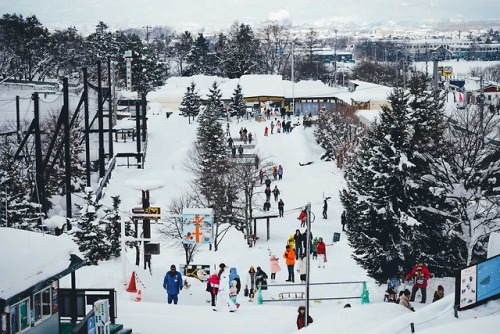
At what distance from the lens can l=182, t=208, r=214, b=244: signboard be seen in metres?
17.3

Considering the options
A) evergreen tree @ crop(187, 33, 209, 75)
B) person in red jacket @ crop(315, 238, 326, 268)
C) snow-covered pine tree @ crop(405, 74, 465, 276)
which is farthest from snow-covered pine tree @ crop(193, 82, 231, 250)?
evergreen tree @ crop(187, 33, 209, 75)

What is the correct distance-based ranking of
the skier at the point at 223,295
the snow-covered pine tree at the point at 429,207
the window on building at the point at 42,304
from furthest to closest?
the snow-covered pine tree at the point at 429,207 → the skier at the point at 223,295 → the window on building at the point at 42,304

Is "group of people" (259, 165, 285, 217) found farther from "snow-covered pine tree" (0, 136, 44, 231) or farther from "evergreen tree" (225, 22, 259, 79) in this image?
"evergreen tree" (225, 22, 259, 79)

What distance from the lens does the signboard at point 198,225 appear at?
56.7 feet

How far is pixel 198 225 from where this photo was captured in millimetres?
17344

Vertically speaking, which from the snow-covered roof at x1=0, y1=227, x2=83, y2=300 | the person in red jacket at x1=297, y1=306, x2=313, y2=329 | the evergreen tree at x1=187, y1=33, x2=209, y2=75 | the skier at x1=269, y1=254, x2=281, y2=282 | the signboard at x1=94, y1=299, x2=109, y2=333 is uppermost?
the evergreen tree at x1=187, y1=33, x2=209, y2=75

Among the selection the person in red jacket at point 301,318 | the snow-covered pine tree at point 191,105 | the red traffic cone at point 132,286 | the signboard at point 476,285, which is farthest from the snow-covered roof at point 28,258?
the snow-covered pine tree at point 191,105

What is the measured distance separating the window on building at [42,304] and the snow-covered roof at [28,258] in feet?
1.08

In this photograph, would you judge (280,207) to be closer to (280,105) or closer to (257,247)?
(257,247)

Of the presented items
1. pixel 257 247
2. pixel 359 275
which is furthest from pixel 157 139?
pixel 359 275

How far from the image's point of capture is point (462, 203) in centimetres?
1850

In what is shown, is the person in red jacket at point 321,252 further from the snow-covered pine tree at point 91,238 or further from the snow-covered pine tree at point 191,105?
the snow-covered pine tree at point 191,105

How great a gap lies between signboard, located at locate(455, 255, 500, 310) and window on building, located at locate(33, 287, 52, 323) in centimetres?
578

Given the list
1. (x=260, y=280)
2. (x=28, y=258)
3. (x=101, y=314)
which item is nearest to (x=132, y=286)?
(x=260, y=280)
